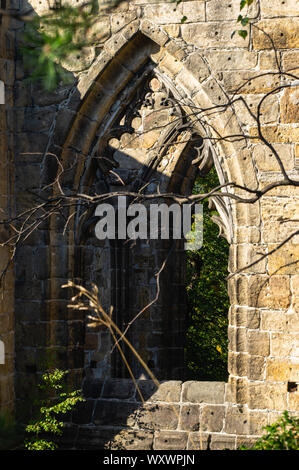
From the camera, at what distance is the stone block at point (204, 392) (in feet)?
20.6

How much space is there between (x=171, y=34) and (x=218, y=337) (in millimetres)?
6871

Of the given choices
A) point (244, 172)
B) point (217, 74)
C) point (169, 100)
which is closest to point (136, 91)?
point (169, 100)

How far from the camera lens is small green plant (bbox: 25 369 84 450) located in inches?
237

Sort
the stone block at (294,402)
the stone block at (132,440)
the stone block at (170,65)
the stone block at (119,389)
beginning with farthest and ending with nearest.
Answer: the stone block at (119,389), the stone block at (170,65), the stone block at (132,440), the stone block at (294,402)

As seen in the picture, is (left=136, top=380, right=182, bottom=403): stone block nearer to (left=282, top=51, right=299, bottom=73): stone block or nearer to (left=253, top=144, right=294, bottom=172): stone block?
(left=253, top=144, right=294, bottom=172): stone block

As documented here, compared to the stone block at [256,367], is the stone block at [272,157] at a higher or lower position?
higher

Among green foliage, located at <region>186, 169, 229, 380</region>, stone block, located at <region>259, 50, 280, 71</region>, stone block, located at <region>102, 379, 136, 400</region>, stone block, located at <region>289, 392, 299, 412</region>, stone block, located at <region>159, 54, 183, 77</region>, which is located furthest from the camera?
green foliage, located at <region>186, 169, 229, 380</region>

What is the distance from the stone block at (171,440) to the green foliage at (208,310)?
5944 mm

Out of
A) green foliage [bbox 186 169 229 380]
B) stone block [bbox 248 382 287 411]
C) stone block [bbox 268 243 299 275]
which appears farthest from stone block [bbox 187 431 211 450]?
green foliage [bbox 186 169 229 380]

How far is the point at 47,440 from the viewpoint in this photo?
6367 millimetres

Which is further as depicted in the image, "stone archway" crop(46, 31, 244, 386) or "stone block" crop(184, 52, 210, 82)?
"stone archway" crop(46, 31, 244, 386)

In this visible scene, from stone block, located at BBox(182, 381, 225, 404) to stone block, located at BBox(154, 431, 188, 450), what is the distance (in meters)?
0.30

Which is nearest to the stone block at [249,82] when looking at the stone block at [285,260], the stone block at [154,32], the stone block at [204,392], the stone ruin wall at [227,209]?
the stone ruin wall at [227,209]
